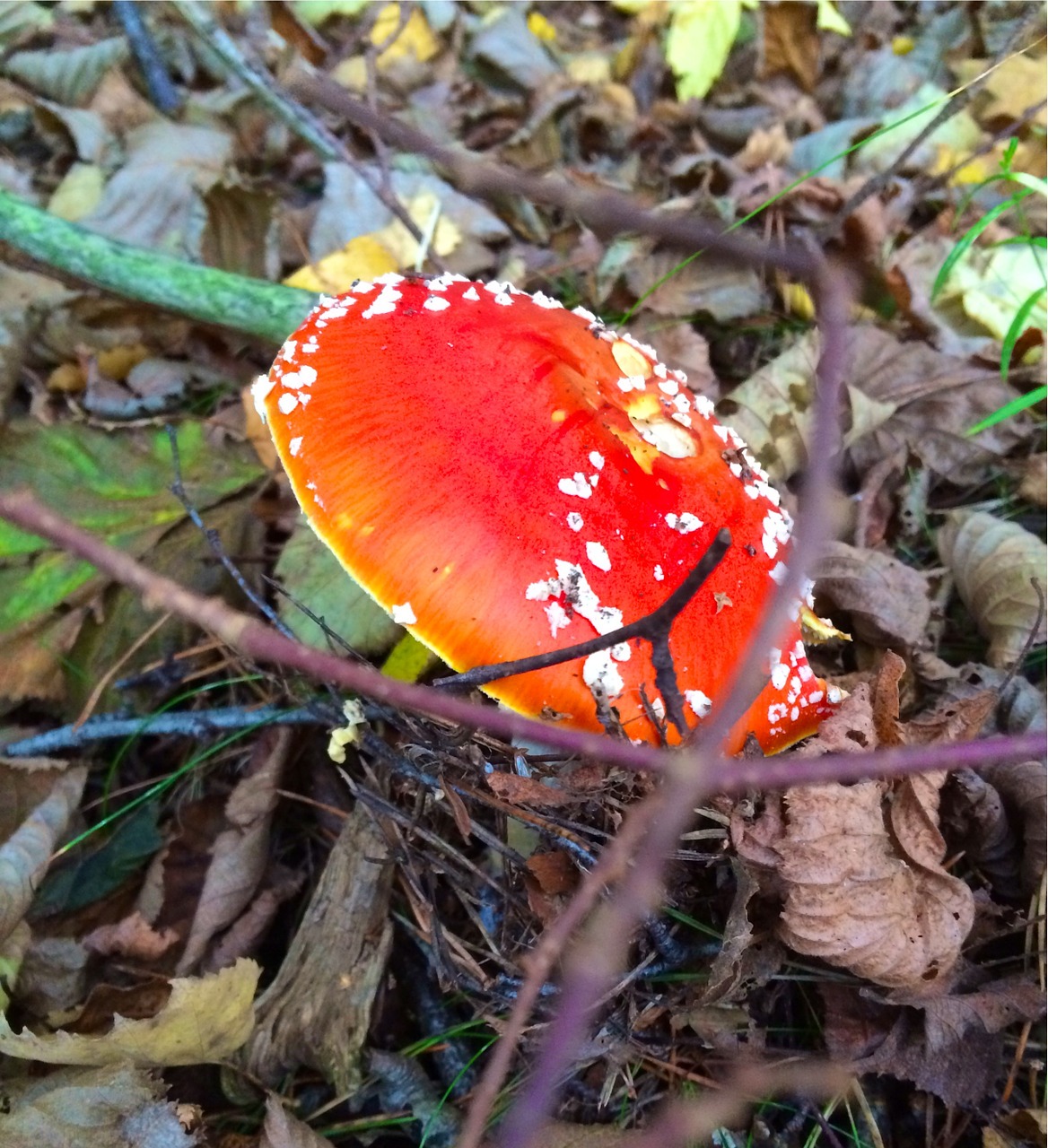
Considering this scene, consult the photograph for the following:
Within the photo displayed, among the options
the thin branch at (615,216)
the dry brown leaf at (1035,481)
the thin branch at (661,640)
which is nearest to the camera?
the thin branch at (615,216)

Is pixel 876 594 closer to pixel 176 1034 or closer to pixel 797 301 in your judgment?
pixel 797 301

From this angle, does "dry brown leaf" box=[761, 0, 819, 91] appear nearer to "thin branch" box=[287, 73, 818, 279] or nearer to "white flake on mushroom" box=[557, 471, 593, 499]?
"white flake on mushroom" box=[557, 471, 593, 499]

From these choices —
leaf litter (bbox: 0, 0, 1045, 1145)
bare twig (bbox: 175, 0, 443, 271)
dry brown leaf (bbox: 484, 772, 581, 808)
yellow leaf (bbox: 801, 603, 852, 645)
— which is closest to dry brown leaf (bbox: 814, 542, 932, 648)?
leaf litter (bbox: 0, 0, 1045, 1145)

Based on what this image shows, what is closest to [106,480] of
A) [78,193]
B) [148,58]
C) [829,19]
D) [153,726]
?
[153,726]

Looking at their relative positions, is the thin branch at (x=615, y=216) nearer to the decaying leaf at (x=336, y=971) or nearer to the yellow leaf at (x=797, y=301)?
the decaying leaf at (x=336, y=971)

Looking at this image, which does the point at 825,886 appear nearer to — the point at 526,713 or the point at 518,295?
the point at 526,713

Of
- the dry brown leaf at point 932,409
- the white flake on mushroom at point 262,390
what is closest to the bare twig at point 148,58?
the white flake on mushroom at point 262,390
